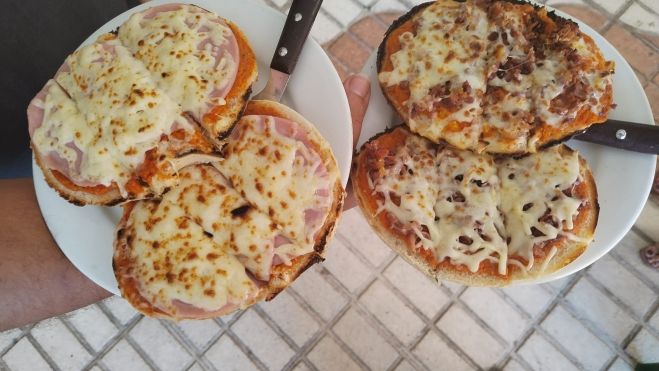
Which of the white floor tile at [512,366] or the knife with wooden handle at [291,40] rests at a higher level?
the knife with wooden handle at [291,40]

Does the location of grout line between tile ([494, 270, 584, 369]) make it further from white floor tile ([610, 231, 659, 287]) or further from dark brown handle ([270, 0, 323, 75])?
dark brown handle ([270, 0, 323, 75])

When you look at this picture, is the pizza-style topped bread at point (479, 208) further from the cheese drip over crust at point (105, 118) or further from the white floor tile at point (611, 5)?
the white floor tile at point (611, 5)

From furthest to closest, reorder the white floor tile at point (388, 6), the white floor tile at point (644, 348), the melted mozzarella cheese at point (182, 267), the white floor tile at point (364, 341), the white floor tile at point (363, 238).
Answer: the white floor tile at point (388, 6) < the white floor tile at point (363, 238) < the white floor tile at point (364, 341) < the white floor tile at point (644, 348) < the melted mozzarella cheese at point (182, 267)

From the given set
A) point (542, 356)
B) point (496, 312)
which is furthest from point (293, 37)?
point (542, 356)

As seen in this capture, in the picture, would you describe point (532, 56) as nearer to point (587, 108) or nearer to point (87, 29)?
point (587, 108)

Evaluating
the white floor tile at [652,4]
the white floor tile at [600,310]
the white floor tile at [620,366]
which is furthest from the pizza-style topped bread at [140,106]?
the white floor tile at [652,4]

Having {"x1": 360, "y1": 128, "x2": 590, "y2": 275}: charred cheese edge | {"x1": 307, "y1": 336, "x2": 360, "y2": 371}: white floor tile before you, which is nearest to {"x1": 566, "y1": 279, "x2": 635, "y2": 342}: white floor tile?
{"x1": 360, "y1": 128, "x2": 590, "y2": 275}: charred cheese edge
